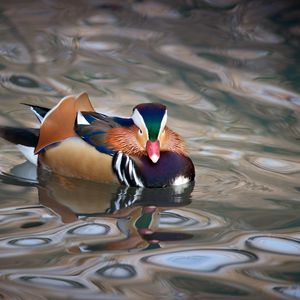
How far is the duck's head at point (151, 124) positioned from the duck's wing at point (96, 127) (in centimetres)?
14

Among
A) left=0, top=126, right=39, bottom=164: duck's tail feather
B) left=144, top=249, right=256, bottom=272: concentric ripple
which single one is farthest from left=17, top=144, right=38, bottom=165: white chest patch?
left=144, top=249, right=256, bottom=272: concentric ripple

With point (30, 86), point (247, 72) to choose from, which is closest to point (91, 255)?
point (30, 86)

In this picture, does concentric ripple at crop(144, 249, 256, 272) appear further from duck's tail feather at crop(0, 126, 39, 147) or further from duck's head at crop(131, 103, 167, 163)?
duck's tail feather at crop(0, 126, 39, 147)

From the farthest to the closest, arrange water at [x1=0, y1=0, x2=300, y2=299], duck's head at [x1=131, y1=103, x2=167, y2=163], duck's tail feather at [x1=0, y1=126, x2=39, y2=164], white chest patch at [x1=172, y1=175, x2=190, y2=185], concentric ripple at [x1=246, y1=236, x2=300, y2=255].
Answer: duck's tail feather at [x1=0, y1=126, x2=39, y2=164] → white chest patch at [x1=172, y1=175, x2=190, y2=185] → duck's head at [x1=131, y1=103, x2=167, y2=163] → concentric ripple at [x1=246, y1=236, x2=300, y2=255] → water at [x1=0, y1=0, x2=300, y2=299]

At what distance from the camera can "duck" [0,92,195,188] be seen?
14.1 feet

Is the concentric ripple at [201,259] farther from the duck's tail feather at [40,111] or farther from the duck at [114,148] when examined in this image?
the duck's tail feather at [40,111]

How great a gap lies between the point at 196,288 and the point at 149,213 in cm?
90

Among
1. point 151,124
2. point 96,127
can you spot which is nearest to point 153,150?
point 151,124

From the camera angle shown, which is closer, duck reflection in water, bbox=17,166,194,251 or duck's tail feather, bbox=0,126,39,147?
duck reflection in water, bbox=17,166,194,251

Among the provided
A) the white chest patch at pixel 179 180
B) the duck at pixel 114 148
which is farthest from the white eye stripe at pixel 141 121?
the white chest patch at pixel 179 180

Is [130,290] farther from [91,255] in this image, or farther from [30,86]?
[30,86]

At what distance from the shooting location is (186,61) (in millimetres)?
6426

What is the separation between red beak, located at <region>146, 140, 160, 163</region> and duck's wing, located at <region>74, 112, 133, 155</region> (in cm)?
Result: 18

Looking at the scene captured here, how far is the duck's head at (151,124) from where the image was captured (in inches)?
166
